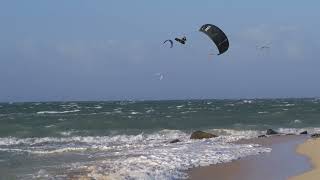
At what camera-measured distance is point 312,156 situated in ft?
56.2

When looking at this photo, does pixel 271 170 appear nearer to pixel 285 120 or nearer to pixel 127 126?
pixel 127 126

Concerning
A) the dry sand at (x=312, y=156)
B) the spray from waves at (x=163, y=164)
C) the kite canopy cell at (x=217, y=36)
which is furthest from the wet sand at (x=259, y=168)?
the kite canopy cell at (x=217, y=36)

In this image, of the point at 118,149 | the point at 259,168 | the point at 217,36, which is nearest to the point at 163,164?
the point at 259,168

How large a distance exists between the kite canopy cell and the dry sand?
3447 millimetres

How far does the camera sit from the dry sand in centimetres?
1266

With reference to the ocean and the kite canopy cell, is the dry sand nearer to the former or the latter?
the ocean

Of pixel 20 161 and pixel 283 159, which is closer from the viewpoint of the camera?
pixel 283 159

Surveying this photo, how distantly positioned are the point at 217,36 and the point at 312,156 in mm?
4771

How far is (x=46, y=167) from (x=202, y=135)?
1162cm

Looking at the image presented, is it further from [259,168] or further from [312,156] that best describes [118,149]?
[259,168]

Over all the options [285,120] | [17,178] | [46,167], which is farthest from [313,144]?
[285,120]

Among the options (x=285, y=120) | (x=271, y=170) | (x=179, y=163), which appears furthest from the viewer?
(x=285, y=120)

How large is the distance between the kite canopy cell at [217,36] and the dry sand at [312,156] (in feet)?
11.3

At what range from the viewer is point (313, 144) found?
2081 cm
